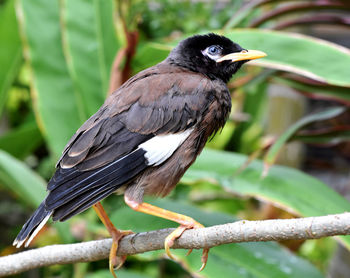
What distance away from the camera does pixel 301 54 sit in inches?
93.1

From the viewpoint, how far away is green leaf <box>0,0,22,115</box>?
348 centimetres

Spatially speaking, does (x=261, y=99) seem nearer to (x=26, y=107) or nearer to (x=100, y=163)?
(x=26, y=107)

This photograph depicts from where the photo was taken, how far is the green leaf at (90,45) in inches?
113

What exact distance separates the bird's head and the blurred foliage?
0.73 ft

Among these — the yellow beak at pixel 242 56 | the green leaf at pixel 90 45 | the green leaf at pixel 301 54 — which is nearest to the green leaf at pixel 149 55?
the green leaf at pixel 90 45

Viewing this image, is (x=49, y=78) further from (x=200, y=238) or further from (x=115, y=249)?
(x=200, y=238)

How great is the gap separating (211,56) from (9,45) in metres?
1.82

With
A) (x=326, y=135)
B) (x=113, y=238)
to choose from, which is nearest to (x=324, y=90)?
(x=326, y=135)

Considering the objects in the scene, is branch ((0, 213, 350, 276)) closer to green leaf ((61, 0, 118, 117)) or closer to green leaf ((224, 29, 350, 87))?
green leaf ((224, 29, 350, 87))

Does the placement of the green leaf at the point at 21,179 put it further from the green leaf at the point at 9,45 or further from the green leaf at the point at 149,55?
the green leaf at the point at 9,45

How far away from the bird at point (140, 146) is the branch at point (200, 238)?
0.18ft

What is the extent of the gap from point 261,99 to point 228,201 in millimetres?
847

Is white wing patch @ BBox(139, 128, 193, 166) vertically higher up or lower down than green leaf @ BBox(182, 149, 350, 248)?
higher up

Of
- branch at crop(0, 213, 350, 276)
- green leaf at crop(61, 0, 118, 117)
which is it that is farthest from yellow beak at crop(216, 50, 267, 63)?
green leaf at crop(61, 0, 118, 117)
